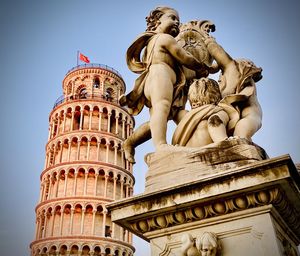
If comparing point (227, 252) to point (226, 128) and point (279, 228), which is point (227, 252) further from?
point (226, 128)

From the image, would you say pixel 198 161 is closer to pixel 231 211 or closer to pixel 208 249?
pixel 231 211

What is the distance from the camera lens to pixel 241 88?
3.77m

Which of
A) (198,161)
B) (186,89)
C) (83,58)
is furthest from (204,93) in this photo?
(83,58)

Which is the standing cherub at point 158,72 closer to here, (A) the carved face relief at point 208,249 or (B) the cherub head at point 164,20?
(B) the cherub head at point 164,20

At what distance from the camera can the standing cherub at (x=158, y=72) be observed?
3572 millimetres

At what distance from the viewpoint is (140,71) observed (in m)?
4.14

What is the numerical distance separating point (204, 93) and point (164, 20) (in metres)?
1.15

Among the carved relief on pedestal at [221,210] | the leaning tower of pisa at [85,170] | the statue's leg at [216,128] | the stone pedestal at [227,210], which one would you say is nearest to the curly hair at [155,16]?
the statue's leg at [216,128]

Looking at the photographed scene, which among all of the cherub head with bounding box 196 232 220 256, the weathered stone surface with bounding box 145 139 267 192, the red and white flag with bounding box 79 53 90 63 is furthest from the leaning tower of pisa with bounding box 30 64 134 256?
the cherub head with bounding box 196 232 220 256

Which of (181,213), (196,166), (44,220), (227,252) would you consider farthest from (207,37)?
(44,220)

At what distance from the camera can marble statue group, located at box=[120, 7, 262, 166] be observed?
3.38m

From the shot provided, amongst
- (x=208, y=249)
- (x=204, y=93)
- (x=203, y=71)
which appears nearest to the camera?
(x=208, y=249)

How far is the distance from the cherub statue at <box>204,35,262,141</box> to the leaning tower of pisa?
39.9 meters

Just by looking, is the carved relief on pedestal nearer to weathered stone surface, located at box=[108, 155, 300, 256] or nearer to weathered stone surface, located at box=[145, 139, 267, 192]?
weathered stone surface, located at box=[108, 155, 300, 256]
